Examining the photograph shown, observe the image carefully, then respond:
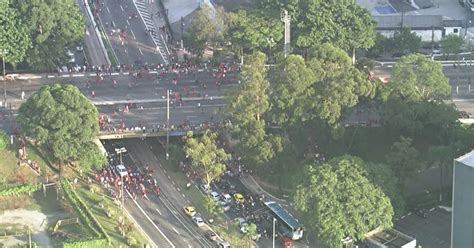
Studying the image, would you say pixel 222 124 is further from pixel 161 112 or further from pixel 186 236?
pixel 186 236

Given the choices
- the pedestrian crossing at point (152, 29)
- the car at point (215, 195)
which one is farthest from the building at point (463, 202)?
the pedestrian crossing at point (152, 29)

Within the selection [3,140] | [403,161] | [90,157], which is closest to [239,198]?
[90,157]

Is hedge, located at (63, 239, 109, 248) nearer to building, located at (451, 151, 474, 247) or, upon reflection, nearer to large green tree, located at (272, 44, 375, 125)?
large green tree, located at (272, 44, 375, 125)

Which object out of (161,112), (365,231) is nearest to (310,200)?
(365,231)

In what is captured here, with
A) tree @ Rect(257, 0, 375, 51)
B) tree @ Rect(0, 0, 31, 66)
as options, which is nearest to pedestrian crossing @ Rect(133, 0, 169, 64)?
tree @ Rect(257, 0, 375, 51)

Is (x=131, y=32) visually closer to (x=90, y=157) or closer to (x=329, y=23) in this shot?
(x=329, y=23)
